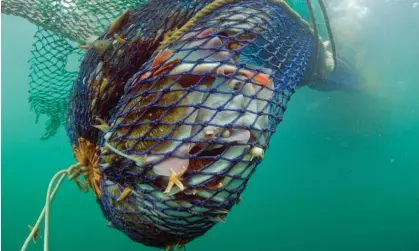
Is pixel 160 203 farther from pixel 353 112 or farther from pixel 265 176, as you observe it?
pixel 265 176

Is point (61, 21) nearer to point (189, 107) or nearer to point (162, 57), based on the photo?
point (162, 57)

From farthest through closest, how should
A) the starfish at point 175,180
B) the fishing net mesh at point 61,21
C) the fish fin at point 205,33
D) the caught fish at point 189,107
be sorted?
the fishing net mesh at point 61,21 → the fish fin at point 205,33 → the caught fish at point 189,107 → the starfish at point 175,180

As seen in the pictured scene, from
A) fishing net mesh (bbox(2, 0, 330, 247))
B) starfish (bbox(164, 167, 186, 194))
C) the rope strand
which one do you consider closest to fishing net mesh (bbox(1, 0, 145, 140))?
fishing net mesh (bbox(2, 0, 330, 247))

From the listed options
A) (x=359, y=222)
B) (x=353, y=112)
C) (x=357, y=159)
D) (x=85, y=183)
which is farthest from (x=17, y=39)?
(x=359, y=222)

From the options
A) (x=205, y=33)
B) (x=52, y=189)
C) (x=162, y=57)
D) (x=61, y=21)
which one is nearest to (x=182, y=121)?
(x=162, y=57)

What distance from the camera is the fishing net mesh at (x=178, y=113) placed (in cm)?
142

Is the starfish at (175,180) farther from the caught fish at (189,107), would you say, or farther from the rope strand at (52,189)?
the rope strand at (52,189)

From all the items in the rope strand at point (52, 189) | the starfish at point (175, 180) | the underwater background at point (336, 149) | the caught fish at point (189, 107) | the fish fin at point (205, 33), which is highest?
the fish fin at point (205, 33)

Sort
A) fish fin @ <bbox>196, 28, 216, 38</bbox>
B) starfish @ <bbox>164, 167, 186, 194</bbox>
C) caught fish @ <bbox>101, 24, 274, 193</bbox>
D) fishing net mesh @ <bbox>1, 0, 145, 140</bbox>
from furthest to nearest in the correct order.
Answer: fishing net mesh @ <bbox>1, 0, 145, 140</bbox>, fish fin @ <bbox>196, 28, 216, 38</bbox>, caught fish @ <bbox>101, 24, 274, 193</bbox>, starfish @ <bbox>164, 167, 186, 194</bbox>

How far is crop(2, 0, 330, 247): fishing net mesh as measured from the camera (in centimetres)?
142

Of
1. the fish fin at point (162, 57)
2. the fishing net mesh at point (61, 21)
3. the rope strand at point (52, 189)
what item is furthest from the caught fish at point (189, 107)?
the fishing net mesh at point (61, 21)

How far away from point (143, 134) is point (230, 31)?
0.74 metres

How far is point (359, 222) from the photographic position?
28.3 m

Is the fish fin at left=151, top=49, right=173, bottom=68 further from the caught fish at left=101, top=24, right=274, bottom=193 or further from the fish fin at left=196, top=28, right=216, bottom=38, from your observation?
the fish fin at left=196, top=28, right=216, bottom=38
